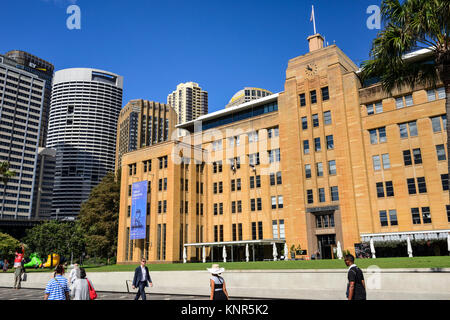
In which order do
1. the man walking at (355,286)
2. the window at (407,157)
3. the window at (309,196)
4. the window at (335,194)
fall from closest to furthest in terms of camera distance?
the man walking at (355,286) → the window at (407,157) → the window at (335,194) → the window at (309,196)

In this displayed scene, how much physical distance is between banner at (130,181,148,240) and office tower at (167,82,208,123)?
133143 millimetres

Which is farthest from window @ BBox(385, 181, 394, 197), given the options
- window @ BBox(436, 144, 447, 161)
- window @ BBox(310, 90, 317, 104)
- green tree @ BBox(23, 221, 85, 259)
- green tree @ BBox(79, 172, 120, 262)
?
green tree @ BBox(79, 172, 120, 262)

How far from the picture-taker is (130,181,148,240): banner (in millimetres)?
55250

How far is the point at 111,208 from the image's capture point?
219 feet

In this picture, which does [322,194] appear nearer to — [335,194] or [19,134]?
[335,194]

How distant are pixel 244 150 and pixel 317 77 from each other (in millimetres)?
15765

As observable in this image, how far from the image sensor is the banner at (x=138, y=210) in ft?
181

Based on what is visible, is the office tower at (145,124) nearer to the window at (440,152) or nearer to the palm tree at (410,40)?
the window at (440,152)

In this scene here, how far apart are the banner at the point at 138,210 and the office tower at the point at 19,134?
12610cm

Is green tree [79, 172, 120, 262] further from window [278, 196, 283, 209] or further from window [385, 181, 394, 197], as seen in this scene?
window [385, 181, 394, 197]

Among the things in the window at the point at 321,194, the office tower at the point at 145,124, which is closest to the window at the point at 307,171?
the window at the point at 321,194

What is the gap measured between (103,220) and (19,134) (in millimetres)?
126924

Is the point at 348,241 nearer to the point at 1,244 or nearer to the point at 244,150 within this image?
the point at 244,150
